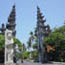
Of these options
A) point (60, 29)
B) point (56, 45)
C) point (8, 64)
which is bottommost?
point (8, 64)

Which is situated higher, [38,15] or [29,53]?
[38,15]

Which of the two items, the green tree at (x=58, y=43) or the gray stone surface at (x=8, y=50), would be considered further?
the green tree at (x=58, y=43)

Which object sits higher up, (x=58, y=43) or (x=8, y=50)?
(x=58, y=43)

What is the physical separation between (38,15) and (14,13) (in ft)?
30.7

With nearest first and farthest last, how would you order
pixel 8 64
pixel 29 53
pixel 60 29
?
pixel 8 64, pixel 60 29, pixel 29 53

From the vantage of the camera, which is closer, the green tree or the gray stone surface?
the gray stone surface

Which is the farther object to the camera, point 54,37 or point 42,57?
A: point 42,57

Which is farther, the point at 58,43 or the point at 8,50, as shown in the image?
the point at 58,43

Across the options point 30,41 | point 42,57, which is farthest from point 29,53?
point 42,57

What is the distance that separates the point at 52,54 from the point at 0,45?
11.9 meters

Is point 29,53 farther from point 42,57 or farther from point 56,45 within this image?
point 56,45

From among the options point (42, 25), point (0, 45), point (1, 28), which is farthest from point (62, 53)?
point (1, 28)

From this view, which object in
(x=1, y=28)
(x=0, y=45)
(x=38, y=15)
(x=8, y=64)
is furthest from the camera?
(x=1, y=28)

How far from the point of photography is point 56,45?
43.9 metres
